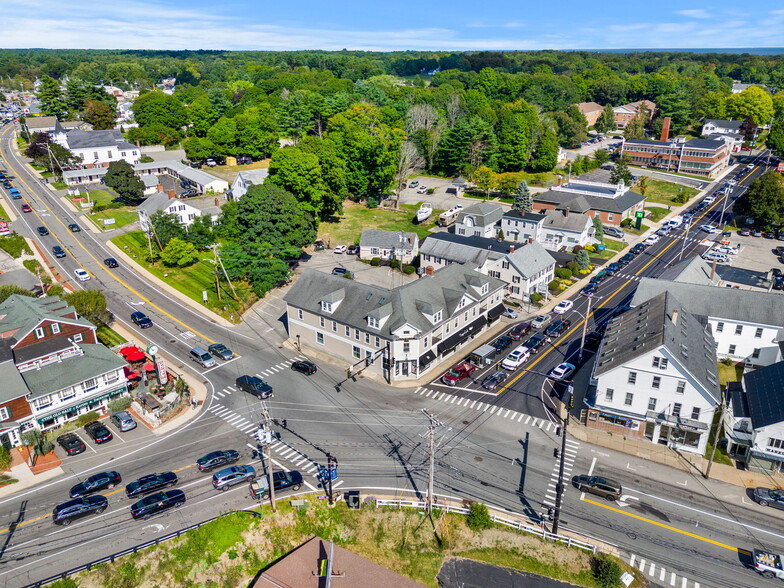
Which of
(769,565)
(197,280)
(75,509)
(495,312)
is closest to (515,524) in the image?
(769,565)

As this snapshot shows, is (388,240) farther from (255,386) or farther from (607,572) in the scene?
(607,572)

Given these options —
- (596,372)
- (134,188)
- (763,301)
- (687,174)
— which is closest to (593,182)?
(687,174)

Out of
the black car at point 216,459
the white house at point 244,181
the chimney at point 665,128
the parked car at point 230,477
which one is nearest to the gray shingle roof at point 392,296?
the black car at point 216,459

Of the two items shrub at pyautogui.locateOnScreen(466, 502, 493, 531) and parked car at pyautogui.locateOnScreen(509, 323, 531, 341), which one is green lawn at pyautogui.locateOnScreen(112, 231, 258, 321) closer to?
parked car at pyautogui.locateOnScreen(509, 323, 531, 341)

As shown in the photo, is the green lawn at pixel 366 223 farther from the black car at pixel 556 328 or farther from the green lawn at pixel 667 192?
the green lawn at pixel 667 192

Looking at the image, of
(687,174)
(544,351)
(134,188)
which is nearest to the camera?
(544,351)

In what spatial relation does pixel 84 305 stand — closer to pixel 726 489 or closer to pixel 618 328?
pixel 618 328

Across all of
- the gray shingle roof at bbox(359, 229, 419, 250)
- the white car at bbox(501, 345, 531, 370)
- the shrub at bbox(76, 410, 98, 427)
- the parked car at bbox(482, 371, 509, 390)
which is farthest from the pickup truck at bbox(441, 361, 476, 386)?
the shrub at bbox(76, 410, 98, 427)
